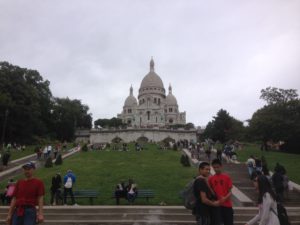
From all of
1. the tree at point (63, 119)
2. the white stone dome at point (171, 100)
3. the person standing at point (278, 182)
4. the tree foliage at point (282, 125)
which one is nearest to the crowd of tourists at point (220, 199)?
the person standing at point (278, 182)

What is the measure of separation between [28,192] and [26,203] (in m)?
0.18

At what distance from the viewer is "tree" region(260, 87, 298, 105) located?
4914 centimetres

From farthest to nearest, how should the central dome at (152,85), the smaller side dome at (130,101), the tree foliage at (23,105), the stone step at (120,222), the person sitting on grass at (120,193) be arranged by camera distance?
the smaller side dome at (130,101) < the central dome at (152,85) < the tree foliage at (23,105) < the person sitting on grass at (120,193) < the stone step at (120,222)

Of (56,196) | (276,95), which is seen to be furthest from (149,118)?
(56,196)

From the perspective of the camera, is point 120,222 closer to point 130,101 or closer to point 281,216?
point 281,216

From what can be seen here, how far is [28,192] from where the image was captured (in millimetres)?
6297

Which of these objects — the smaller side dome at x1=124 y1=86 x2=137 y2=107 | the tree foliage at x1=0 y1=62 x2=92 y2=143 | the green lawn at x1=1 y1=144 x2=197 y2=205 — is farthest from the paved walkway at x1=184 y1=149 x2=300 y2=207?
the smaller side dome at x1=124 y1=86 x2=137 y2=107

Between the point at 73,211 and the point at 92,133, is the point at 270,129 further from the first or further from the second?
the point at 92,133

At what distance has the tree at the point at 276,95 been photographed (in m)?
49.1

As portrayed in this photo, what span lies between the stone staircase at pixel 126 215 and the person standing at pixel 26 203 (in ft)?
16.1

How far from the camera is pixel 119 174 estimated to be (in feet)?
70.5

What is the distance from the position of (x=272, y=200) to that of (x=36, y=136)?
52291 mm

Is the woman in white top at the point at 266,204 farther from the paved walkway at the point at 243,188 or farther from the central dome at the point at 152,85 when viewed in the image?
the central dome at the point at 152,85

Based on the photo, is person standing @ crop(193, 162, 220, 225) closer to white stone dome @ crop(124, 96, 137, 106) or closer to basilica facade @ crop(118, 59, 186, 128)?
Answer: basilica facade @ crop(118, 59, 186, 128)
